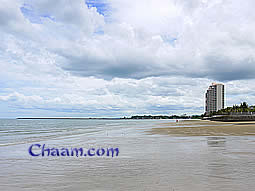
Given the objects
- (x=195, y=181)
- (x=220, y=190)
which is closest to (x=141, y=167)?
(x=195, y=181)

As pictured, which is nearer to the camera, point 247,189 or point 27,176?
point 247,189

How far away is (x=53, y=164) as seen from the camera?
12.3 metres

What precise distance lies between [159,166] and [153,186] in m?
3.28

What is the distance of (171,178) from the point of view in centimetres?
900

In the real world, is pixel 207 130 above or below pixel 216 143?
below

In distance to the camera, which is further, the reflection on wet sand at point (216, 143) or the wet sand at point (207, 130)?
the wet sand at point (207, 130)

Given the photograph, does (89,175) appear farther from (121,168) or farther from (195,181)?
(195,181)

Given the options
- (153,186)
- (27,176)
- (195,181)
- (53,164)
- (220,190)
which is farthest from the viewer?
(53,164)

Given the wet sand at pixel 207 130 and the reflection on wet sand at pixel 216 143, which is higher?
the reflection on wet sand at pixel 216 143

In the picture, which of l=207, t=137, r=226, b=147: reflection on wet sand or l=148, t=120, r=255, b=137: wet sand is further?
l=148, t=120, r=255, b=137: wet sand

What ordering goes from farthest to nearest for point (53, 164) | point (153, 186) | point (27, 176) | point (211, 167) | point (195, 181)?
point (53, 164) → point (211, 167) → point (27, 176) → point (195, 181) → point (153, 186)

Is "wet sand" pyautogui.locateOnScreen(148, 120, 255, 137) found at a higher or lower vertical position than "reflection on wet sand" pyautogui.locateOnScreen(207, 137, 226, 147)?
lower

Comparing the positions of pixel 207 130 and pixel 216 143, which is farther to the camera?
pixel 207 130

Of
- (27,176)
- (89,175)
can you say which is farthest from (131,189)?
(27,176)
